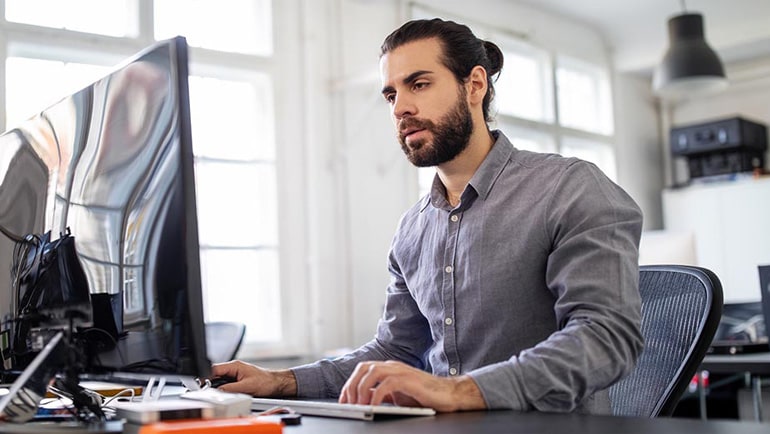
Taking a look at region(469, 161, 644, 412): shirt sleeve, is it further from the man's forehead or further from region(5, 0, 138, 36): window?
region(5, 0, 138, 36): window

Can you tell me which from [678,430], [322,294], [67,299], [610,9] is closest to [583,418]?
[678,430]

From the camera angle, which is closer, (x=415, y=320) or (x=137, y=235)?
(x=137, y=235)

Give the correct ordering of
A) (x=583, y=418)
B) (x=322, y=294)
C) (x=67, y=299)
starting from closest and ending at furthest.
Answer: (x=583, y=418), (x=67, y=299), (x=322, y=294)

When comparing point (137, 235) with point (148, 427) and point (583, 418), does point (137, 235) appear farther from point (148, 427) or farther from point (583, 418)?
point (583, 418)

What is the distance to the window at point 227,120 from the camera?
13.8ft

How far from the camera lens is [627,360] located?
122 cm

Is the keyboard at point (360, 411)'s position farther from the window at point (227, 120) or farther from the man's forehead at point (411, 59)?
the window at point (227, 120)

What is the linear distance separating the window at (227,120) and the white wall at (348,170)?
222mm

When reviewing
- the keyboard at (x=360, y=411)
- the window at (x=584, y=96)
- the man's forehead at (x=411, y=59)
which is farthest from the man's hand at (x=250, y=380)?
the window at (x=584, y=96)

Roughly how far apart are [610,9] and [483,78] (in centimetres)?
529

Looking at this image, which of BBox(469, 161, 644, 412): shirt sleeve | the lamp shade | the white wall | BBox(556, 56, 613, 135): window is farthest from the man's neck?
BBox(556, 56, 613, 135): window

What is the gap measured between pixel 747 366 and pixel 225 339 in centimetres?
167

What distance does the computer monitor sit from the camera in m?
0.94

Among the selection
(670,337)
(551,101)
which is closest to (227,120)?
(551,101)
